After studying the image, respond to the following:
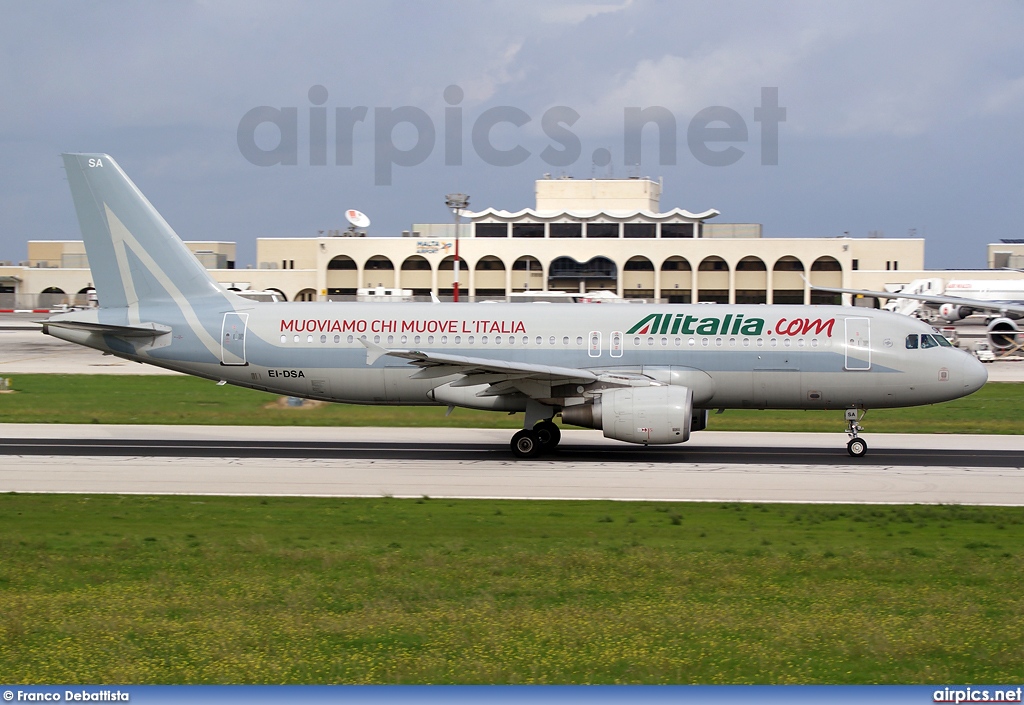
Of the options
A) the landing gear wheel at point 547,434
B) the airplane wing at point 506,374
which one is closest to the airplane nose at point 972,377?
the airplane wing at point 506,374

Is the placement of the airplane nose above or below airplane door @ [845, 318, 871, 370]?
below

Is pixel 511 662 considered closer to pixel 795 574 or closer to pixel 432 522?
pixel 795 574

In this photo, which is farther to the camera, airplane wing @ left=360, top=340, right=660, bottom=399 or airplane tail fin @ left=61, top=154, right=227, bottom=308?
airplane tail fin @ left=61, top=154, right=227, bottom=308

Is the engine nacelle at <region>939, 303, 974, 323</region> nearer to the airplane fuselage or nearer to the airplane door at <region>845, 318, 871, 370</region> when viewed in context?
the airplane fuselage

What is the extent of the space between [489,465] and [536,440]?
1893 millimetres

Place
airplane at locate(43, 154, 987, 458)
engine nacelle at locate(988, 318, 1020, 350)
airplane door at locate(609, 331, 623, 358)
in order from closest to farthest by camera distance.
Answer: airplane at locate(43, 154, 987, 458)
airplane door at locate(609, 331, 623, 358)
engine nacelle at locate(988, 318, 1020, 350)

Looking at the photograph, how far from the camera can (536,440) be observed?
26.2 m

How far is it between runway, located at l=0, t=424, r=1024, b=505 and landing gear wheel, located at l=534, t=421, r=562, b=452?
0.37 metres

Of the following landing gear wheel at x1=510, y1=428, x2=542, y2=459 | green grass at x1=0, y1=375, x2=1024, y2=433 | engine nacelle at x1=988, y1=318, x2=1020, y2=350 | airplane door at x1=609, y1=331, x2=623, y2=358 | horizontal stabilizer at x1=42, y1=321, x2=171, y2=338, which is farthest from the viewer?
engine nacelle at x1=988, y1=318, x2=1020, y2=350

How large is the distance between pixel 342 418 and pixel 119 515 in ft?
54.0

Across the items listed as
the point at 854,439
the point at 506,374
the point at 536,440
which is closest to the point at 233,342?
the point at 506,374

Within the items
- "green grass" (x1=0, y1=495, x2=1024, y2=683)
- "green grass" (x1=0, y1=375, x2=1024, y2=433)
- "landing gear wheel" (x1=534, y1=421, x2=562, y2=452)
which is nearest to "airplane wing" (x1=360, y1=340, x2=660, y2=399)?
"landing gear wheel" (x1=534, y1=421, x2=562, y2=452)

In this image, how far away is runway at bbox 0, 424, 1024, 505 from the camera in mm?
21062

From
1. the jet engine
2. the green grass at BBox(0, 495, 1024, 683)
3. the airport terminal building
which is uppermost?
the airport terminal building
